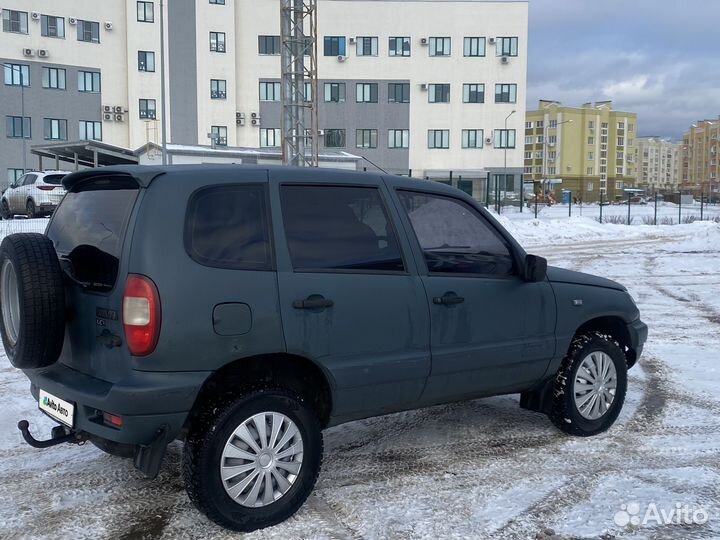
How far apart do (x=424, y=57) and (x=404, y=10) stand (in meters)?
3.98

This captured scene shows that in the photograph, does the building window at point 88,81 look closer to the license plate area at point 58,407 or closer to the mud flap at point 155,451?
the license plate area at point 58,407

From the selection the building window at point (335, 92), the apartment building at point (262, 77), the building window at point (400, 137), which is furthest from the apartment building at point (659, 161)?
Result: the building window at point (335, 92)

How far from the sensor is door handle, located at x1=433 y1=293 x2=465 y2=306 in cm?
452

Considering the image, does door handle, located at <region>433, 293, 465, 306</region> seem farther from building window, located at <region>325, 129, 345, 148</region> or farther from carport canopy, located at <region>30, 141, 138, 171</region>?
building window, located at <region>325, 129, 345, 148</region>

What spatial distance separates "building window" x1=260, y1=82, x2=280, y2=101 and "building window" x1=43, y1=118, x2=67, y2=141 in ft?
49.9

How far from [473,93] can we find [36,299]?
59.7 m

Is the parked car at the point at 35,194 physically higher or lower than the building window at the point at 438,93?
lower

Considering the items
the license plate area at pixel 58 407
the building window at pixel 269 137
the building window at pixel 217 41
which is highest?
the building window at pixel 217 41

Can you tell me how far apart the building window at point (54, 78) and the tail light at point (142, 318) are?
→ 189 ft

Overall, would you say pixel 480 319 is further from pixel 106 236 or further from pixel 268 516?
pixel 106 236

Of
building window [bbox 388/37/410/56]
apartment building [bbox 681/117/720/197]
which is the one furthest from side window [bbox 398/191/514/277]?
apartment building [bbox 681/117/720/197]

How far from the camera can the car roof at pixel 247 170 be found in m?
3.88

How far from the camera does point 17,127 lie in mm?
54281

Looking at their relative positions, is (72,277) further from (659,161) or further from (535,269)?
(659,161)
